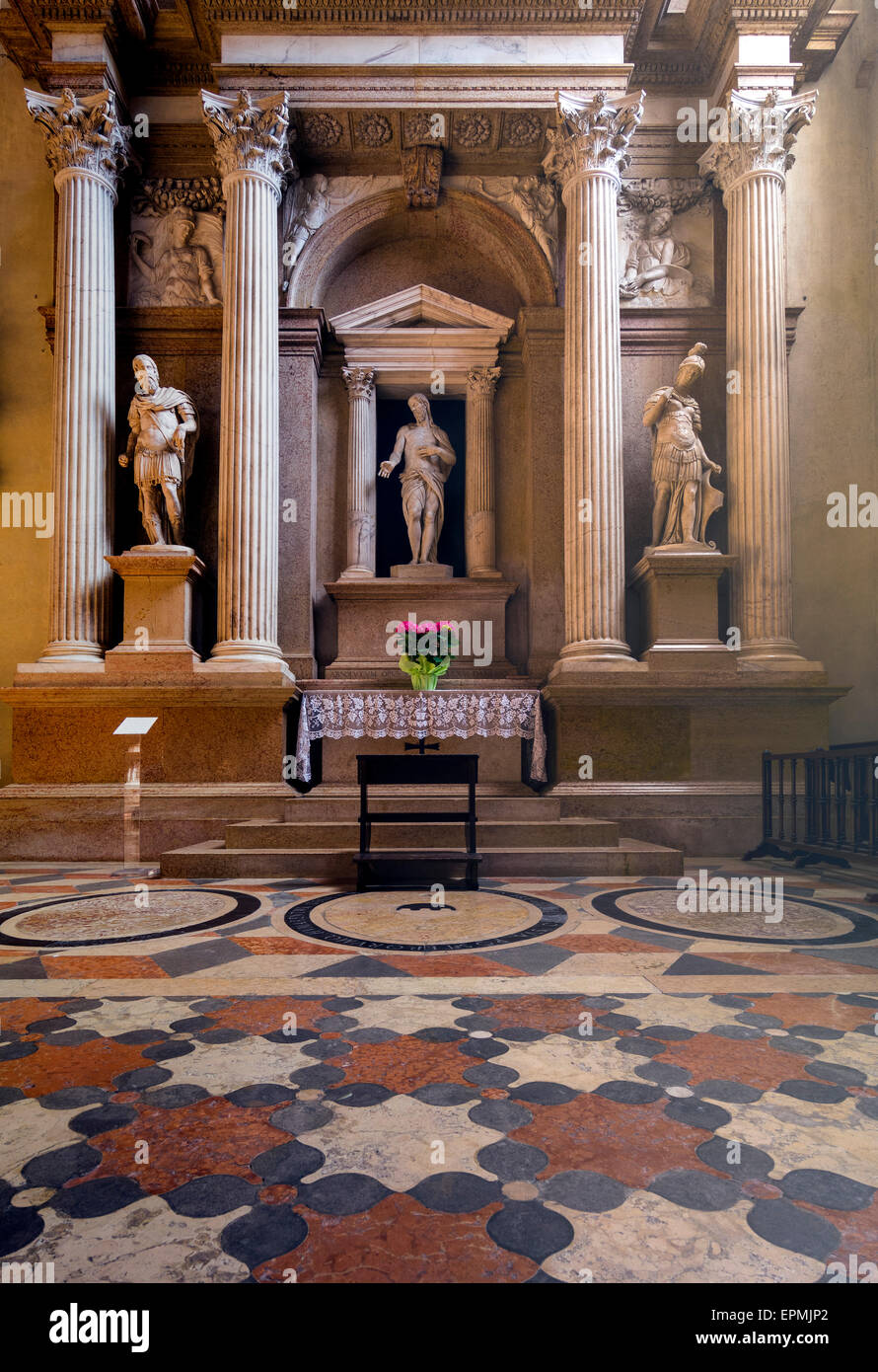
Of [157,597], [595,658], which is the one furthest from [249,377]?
[595,658]

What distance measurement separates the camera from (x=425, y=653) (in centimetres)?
811

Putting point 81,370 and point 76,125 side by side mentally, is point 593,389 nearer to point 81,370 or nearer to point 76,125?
point 81,370

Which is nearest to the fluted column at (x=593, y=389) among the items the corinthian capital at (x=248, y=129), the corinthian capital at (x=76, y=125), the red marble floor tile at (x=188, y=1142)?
the corinthian capital at (x=248, y=129)

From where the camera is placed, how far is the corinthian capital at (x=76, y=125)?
8.55 m

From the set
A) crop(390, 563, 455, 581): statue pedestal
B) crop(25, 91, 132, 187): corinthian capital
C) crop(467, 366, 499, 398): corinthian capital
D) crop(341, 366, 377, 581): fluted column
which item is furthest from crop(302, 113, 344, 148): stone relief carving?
crop(390, 563, 455, 581): statue pedestal

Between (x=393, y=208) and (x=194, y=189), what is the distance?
238 cm

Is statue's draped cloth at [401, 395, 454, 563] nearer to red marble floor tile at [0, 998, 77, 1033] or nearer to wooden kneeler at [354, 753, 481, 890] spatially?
wooden kneeler at [354, 753, 481, 890]

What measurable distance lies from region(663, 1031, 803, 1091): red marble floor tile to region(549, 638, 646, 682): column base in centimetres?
546

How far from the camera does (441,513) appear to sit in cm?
988

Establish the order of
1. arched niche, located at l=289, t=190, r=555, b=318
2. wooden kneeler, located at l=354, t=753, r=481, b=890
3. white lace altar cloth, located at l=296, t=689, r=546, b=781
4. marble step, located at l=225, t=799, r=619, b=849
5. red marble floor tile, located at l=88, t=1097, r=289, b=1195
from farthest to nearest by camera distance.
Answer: arched niche, located at l=289, t=190, r=555, b=318, white lace altar cloth, located at l=296, t=689, r=546, b=781, marble step, located at l=225, t=799, r=619, b=849, wooden kneeler, located at l=354, t=753, r=481, b=890, red marble floor tile, located at l=88, t=1097, r=289, b=1195

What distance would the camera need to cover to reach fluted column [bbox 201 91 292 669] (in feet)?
27.5

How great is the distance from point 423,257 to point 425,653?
567 cm

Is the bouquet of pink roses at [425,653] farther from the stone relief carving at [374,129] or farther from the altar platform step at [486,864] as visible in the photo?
the stone relief carving at [374,129]
